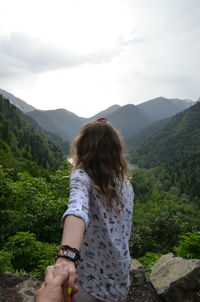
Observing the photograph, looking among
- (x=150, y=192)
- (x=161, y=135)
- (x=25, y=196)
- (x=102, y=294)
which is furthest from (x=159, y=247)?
(x=161, y=135)

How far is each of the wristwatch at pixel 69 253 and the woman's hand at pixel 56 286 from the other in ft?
0.22

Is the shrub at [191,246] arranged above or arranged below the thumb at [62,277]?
below

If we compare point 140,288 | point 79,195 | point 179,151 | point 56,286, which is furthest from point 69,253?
point 179,151

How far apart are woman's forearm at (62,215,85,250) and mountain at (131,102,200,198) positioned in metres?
80.2

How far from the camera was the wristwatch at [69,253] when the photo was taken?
41.2 inches

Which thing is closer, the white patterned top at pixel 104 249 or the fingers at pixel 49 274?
the fingers at pixel 49 274

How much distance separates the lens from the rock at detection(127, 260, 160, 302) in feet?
14.6

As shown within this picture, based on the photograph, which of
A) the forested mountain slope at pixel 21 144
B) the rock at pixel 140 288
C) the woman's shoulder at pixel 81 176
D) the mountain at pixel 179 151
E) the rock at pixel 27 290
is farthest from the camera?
the mountain at pixel 179 151

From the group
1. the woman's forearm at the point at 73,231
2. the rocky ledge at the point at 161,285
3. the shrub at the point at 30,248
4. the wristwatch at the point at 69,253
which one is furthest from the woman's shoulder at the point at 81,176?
the shrub at the point at 30,248

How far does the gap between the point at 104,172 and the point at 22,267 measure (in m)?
4.98

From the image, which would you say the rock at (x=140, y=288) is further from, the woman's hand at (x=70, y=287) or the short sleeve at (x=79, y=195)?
the woman's hand at (x=70, y=287)

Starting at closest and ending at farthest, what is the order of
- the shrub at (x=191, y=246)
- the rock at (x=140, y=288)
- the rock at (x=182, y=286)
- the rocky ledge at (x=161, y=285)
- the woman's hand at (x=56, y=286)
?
the woman's hand at (x=56, y=286), the rocky ledge at (x=161, y=285), the rock at (x=182, y=286), the rock at (x=140, y=288), the shrub at (x=191, y=246)

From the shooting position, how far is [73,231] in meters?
1.17

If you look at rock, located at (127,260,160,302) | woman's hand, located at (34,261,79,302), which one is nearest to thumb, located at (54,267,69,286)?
woman's hand, located at (34,261,79,302)
